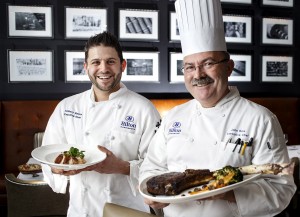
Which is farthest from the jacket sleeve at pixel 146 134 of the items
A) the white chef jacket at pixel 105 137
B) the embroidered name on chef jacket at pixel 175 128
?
the embroidered name on chef jacket at pixel 175 128

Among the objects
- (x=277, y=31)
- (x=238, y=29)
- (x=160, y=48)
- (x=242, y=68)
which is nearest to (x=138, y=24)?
(x=160, y=48)

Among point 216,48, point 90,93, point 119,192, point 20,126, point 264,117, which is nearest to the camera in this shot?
point 264,117

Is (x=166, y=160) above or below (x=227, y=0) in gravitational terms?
below

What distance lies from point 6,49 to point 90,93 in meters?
2.75

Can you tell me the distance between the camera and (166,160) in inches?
69.5

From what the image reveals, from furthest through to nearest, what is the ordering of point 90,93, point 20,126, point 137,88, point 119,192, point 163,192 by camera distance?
point 137,88 → point 20,126 → point 90,93 → point 119,192 → point 163,192

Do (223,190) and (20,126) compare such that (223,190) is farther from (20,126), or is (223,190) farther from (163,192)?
(20,126)

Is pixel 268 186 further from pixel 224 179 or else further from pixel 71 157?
pixel 71 157

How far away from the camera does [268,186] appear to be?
1464 mm

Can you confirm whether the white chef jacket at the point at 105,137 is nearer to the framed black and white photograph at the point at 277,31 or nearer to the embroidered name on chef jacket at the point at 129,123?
the embroidered name on chef jacket at the point at 129,123

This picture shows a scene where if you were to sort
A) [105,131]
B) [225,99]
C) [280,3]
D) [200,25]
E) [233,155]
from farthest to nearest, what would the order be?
1. [280,3]
2. [105,131]
3. [200,25]
4. [225,99]
5. [233,155]

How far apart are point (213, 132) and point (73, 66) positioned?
3.33m

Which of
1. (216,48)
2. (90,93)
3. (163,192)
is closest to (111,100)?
(90,93)

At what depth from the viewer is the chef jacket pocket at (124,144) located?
2.08 meters
